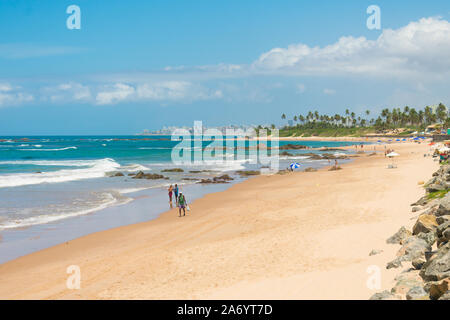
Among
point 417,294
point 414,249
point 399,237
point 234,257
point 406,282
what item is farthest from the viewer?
point 234,257

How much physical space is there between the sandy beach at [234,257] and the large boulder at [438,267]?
950 millimetres

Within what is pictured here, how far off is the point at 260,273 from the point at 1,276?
701 centimetres

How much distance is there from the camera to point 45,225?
57.7 ft

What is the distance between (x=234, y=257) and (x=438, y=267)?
5681mm

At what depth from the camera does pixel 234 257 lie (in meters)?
11.2

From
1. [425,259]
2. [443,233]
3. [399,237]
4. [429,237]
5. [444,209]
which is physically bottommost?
[399,237]

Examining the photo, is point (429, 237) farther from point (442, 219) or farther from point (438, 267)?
point (438, 267)

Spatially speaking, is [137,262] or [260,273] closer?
[260,273]

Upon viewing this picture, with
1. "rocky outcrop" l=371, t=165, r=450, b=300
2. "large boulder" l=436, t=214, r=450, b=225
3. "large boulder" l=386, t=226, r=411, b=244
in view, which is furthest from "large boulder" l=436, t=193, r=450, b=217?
"large boulder" l=386, t=226, r=411, b=244

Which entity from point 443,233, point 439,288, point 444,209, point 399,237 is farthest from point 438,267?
point 399,237

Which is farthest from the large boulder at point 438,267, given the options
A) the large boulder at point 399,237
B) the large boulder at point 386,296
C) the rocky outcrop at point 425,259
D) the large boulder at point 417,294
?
the large boulder at point 399,237

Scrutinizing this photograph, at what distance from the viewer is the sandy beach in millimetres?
8656
